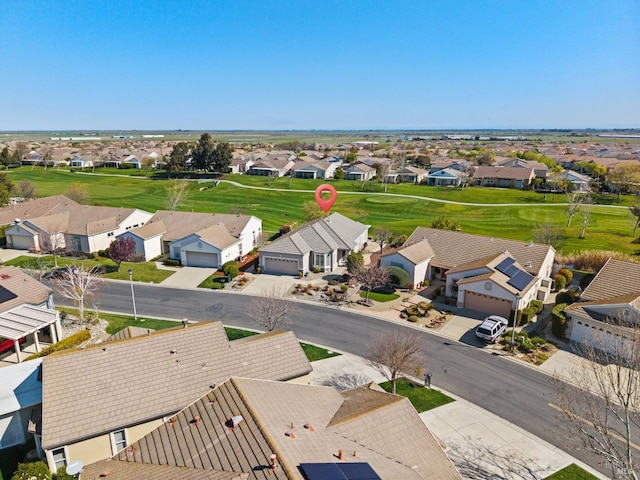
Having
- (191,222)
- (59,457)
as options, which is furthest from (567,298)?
(191,222)

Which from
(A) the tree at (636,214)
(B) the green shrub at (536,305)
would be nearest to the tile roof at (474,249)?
(B) the green shrub at (536,305)

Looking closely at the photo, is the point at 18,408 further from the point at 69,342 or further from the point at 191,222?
the point at 191,222

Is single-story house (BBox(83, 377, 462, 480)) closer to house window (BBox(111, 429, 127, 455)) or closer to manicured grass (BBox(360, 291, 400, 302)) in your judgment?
house window (BBox(111, 429, 127, 455))

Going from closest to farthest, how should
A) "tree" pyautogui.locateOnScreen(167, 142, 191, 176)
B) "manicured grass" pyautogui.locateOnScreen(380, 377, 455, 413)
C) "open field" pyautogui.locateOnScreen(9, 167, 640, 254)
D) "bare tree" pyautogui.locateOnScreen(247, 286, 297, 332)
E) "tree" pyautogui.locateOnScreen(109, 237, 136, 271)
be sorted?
"manicured grass" pyautogui.locateOnScreen(380, 377, 455, 413)
"bare tree" pyautogui.locateOnScreen(247, 286, 297, 332)
"tree" pyautogui.locateOnScreen(109, 237, 136, 271)
"open field" pyautogui.locateOnScreen(9, 167, 640, 254)
"tree" pyautogui.locateOnScreen(167, 142, 191, 176)

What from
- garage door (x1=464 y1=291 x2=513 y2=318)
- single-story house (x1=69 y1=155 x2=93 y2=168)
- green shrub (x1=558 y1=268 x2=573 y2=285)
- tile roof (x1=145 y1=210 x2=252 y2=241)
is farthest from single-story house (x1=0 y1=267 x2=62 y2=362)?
single-story house (x1=69 y1=155 x2=93 y2=168)

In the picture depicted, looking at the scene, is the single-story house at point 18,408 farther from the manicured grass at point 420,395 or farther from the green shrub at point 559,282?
the green shrub at point 559,282

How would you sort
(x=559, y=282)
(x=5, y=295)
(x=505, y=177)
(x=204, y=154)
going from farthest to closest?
(x=204, y=154) < (x=505, y=177) < (x=559, y=282) < (x=5, y=295)

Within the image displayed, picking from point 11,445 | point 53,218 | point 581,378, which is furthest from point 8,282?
point 581,378
